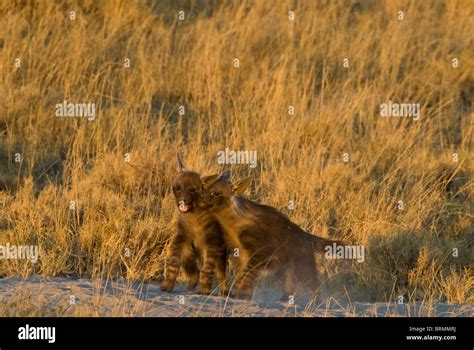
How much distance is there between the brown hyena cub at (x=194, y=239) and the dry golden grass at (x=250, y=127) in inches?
16.9

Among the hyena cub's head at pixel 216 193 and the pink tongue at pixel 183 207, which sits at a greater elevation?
the hyena cub's head at pixel 216 193

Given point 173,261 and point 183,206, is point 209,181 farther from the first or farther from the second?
point 173,261

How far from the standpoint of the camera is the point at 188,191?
23.3 ft

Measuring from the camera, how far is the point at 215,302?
6.91 metres

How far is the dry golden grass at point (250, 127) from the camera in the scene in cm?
817

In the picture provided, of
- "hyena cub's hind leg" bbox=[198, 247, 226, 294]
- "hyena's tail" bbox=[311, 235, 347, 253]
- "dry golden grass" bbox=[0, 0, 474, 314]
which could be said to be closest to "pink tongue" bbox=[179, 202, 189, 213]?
"hyena cub's hind leg" bbox=[198, 247, 226, 294]

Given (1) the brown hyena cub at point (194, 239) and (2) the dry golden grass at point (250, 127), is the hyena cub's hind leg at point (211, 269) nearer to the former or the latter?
(1) the brown hyena cub at point (194, 239)

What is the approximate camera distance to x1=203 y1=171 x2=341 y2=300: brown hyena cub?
7156 mm

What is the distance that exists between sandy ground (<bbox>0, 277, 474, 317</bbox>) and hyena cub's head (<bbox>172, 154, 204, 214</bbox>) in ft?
1.98

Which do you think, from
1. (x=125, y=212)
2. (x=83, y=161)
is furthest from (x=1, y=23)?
(x=125, y=212)

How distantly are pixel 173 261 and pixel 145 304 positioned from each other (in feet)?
2.38

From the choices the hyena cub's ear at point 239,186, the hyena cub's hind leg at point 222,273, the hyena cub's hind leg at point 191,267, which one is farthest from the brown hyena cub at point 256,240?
the hyena cub's hind leg at point 191,267

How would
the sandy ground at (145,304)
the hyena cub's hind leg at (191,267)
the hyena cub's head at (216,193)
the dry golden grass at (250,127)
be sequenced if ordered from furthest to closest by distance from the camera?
the dry golden grass at (250,127)
the hyena cub's hind leg at (191,267)
the hyena cub's head at (216,193)
the sandy ground at (145,304)
